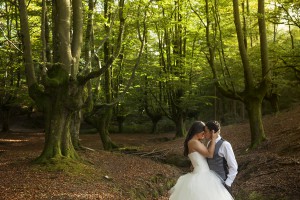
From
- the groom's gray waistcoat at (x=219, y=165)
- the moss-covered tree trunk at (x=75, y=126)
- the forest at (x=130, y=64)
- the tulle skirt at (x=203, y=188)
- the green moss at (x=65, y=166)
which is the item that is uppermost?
the forest at (x=130, y=64)

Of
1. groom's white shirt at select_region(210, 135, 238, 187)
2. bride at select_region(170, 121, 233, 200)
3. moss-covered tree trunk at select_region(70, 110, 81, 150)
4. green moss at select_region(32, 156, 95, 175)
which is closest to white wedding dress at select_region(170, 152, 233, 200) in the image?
bride at select_region(170, 121, 233, 200)

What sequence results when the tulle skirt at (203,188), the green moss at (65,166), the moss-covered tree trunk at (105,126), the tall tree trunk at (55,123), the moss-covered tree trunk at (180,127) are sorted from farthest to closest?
the moss-covered tree trunk at (180,127) → the moss-covered tree trunk at (105,126) → the tall tree trunk at (55,123) → the green moss at (65,166) → the tulle skirt at (203,188)

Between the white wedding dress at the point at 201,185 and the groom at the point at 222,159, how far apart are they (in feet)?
0.30

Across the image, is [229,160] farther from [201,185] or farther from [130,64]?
[130,64]

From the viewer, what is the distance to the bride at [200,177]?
A: 5160 mm

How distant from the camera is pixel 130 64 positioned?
24.8 meters

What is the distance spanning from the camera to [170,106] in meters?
28.0

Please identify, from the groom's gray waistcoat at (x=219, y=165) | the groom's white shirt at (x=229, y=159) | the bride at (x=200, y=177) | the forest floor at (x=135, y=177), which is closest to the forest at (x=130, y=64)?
the forest floor at (x=135, y=177)

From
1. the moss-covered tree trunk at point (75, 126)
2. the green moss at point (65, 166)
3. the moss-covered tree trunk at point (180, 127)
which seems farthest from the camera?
the moss-covered tree trunk at point (180, 127)

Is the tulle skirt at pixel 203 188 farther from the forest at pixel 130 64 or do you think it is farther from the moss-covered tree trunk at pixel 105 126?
the moss-covered tree trunk at pixel 105 126

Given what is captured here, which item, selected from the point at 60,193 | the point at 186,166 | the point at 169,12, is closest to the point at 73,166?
the point at 60,193

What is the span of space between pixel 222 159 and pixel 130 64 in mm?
19907

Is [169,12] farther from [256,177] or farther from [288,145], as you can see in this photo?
[256,177]

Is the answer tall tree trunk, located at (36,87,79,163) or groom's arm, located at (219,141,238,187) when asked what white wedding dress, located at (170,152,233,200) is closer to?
groom's arm, located at (219,141,238,187)
